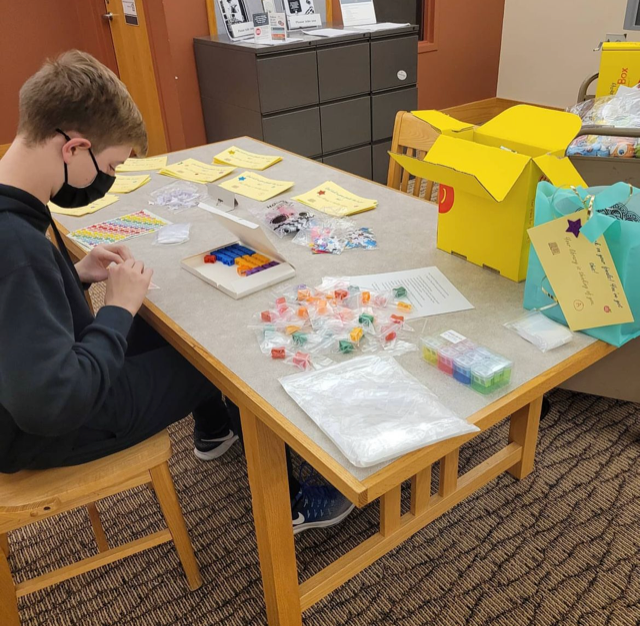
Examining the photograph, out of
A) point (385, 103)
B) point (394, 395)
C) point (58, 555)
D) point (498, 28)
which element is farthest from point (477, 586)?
point (498, 28)

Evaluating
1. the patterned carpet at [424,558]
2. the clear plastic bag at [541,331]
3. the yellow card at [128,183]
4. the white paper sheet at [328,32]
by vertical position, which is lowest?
the patterned carpet at [424,558]

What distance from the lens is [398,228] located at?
1489mm

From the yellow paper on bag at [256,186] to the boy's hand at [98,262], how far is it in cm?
49

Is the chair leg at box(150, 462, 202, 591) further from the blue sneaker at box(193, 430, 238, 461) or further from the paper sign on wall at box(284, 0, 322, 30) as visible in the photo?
the paper sign on wall at box(284, 0, 322, 30)

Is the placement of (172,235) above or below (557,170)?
below

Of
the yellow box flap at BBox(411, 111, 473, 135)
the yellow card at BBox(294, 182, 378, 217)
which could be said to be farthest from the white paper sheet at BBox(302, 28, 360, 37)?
the yellow box flap at BBox(411, 111, 473, 135)

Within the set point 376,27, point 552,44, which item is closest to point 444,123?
point 376,27

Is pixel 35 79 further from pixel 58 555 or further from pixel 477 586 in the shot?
pixel 477 586

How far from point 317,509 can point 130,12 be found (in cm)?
334

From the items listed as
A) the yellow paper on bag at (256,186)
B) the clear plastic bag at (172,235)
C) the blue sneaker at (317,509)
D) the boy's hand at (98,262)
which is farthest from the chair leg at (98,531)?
the yellow paper on bag at (256,186)

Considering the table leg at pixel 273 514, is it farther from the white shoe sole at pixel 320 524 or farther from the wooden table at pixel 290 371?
the white shoe sole at pixel 320 524

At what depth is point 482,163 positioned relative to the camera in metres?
1.17

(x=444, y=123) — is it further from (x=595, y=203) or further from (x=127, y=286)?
(x=127, y=286)

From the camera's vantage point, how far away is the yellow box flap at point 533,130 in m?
1.20
